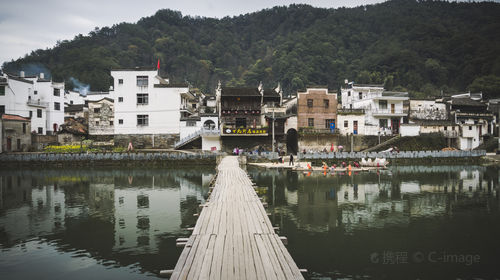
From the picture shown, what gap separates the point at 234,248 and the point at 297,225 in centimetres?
721

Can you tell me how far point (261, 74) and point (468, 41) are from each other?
65.4 metres

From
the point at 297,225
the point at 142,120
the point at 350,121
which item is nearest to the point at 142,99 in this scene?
the point at 142,120

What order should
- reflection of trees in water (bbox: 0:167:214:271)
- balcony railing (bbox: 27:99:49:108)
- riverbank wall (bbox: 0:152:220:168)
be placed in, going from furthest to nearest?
balcony railing (bbox: 27:99:49:108)
riverbank wall (bbox: 0:152:220:168)
reflection of trees in water (bbox: 0:167:214:271)

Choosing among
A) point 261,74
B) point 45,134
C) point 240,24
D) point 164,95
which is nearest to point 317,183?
point 164,95

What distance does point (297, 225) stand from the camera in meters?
15.9

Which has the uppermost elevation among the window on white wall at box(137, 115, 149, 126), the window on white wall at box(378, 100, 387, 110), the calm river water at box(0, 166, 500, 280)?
the window on white wall at box(378, 100, 387, 110)

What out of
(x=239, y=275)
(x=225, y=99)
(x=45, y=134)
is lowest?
(x=239, y=275)

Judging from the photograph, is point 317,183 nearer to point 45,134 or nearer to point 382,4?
point 45,134

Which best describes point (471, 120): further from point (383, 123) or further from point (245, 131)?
point (245, 131)

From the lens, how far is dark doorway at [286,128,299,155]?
50138 mm

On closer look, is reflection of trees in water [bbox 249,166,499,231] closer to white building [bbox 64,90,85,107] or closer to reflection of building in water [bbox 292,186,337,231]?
reflection of building in water [bbox 292,186,337,231]

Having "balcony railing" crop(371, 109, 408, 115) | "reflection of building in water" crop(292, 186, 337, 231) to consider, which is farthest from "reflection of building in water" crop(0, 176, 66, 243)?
"balcony railing" crop(371, 109, 408, 115)

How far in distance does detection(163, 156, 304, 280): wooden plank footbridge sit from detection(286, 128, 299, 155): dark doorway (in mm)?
35897

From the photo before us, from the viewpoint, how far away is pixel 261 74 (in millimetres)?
109000
